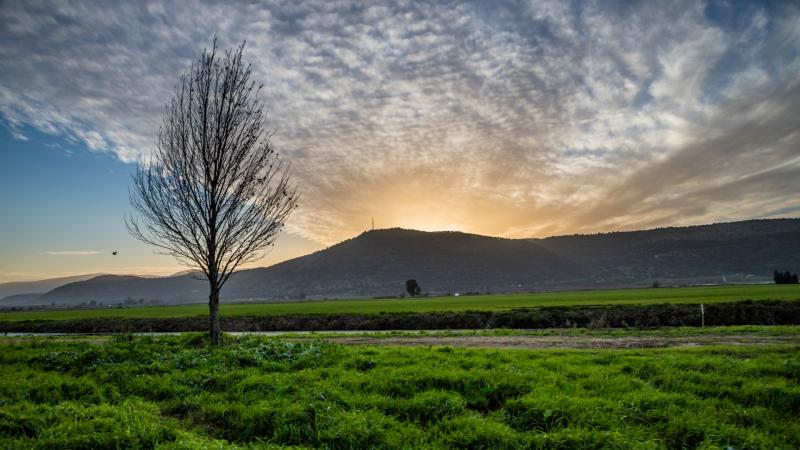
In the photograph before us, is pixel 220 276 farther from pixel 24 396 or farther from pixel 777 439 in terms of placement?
pixel 777 439

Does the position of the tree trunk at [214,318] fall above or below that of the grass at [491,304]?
above

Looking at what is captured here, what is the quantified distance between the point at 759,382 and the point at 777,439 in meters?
2.80

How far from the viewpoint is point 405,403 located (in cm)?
891

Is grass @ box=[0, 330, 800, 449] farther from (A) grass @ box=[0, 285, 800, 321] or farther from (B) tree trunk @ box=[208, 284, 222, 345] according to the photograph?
(A) grass @ box=[0, 285, 800, 321]

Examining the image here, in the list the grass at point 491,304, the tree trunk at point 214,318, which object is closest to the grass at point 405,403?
the tree trunk at point 214,318

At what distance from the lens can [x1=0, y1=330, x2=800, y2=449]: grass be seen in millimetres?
7328

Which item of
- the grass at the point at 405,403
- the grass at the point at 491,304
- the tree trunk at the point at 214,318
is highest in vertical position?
the tree trunk at the point at 214,318

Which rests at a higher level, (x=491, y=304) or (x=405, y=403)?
(x=405, y=403)

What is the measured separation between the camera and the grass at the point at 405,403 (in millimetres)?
7328

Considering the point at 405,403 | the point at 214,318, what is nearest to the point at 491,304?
the point at 214,318

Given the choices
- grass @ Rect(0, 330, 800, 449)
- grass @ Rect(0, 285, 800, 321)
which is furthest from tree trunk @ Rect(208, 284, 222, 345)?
grass @ Rect(0, 285, 800, 321)

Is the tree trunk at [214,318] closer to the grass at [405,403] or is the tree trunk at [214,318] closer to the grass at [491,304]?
the grass at [405,403]

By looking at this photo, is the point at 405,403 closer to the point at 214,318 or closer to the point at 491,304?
the point at 214,318

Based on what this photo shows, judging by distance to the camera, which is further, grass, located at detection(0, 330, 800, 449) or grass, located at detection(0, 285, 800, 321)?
grass, located at detection(0, 285, 800, 321)
